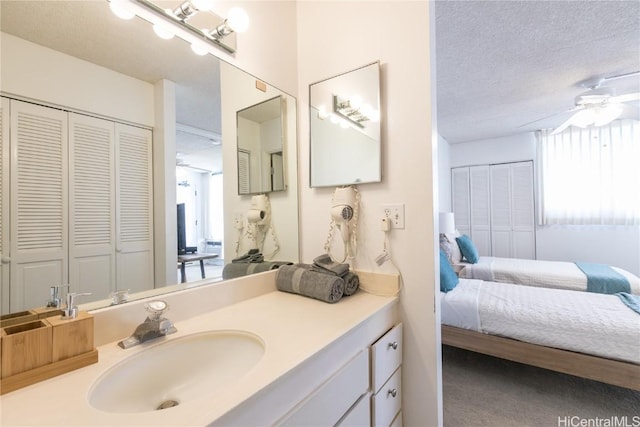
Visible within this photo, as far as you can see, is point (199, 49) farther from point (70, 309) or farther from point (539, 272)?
point (539, 272)

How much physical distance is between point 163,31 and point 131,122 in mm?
381

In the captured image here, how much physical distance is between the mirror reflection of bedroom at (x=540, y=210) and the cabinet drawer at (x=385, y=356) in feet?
2.85

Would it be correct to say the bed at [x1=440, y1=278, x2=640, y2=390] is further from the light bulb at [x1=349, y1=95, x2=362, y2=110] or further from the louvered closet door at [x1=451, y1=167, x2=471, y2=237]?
the louvered closet door at [x1=451, y1=167, x2=471, y2=237]

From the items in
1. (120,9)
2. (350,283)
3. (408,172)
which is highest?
(120,9)

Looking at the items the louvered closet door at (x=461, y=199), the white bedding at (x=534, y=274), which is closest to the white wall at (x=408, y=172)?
the white bedding at (x=534, y=274)

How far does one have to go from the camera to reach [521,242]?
4383mm

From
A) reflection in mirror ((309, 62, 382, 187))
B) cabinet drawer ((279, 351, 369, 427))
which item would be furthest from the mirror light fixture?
cabinet drawer ((279, 351, 369, 427))

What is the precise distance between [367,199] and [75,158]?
1.11 m

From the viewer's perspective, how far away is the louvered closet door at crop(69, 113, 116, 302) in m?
0.81

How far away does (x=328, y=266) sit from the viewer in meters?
1.31

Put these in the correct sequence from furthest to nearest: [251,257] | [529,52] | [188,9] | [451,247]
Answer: [451,247], [529,52], [251,257], [188,9]

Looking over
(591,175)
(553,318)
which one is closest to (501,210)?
(591,175)

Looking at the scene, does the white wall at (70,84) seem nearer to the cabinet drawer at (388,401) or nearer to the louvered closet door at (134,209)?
the louvered closet door at (134,209)

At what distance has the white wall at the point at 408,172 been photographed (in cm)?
119
